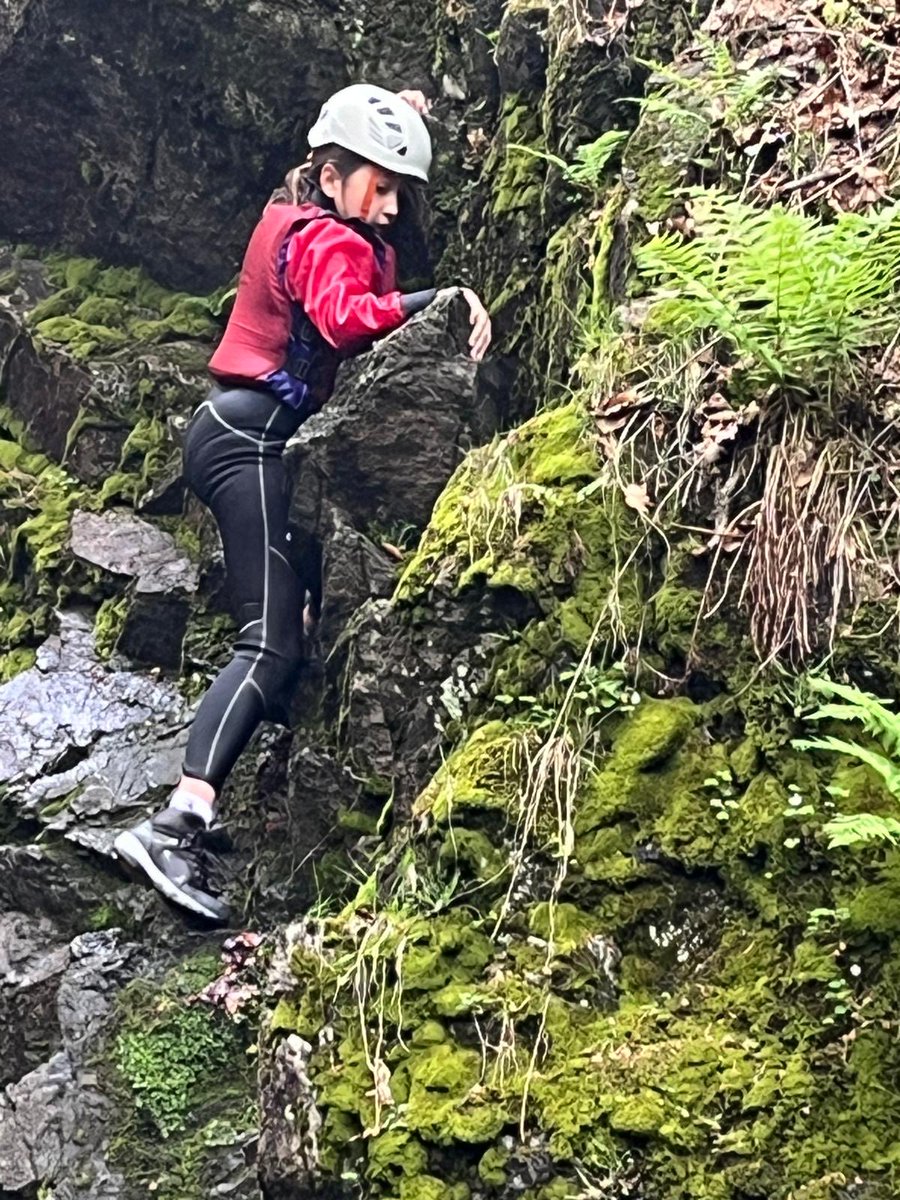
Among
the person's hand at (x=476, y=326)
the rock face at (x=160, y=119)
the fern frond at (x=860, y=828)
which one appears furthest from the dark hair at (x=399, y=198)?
the fern frond at (x=860, y=828)

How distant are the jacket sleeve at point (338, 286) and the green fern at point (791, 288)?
2093 mm

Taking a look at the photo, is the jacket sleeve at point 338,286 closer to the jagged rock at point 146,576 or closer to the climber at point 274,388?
the climber at point 274,388

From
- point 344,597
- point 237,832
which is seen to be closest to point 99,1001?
point 237,832

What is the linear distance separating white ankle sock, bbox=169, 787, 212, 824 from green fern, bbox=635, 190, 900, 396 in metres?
3.00

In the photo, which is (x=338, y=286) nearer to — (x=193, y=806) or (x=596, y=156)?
(x=596, y=156)

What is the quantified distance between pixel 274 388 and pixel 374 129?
4.88 ft

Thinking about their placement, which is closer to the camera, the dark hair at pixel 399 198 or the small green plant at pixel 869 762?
the small green plant at pixel 869 762

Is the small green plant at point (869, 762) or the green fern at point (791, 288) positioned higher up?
the green fern at point (791, 288)

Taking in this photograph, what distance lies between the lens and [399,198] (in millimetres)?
6965

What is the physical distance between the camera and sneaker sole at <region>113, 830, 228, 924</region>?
5.72 metres

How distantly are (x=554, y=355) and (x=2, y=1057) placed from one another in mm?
3972

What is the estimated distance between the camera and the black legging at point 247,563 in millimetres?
5906

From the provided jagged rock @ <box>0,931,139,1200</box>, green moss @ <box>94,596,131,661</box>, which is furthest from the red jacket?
jagged rock @ <box>0,931,139,1200</box>

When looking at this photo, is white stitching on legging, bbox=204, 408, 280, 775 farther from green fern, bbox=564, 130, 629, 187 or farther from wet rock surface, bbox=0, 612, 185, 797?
green fern, bbox=564, 130, 629, 187
